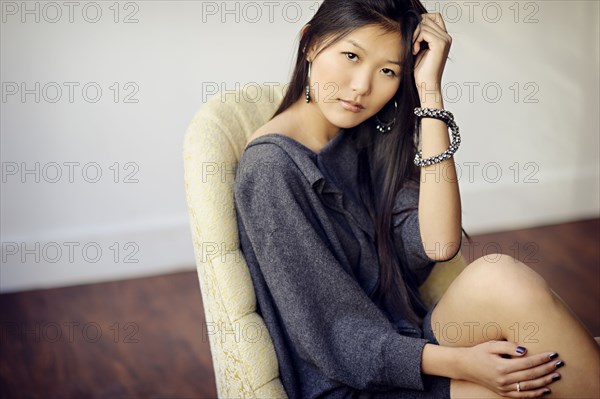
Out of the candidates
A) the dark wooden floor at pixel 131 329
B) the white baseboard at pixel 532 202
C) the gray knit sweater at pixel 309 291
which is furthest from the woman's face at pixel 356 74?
the white baseboard at pixel 532 202

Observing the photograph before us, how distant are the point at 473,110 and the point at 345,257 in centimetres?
217

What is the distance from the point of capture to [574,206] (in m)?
3.69

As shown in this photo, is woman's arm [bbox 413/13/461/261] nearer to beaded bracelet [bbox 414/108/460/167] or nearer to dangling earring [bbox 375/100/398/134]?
beaded bracelet [bbox 414/108/460/167]

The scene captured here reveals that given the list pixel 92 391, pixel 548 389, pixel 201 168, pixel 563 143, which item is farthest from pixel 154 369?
pixel 563 143

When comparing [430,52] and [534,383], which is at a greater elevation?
[430,52]

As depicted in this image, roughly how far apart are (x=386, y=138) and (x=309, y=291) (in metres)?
0.44

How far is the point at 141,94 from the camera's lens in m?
3.00

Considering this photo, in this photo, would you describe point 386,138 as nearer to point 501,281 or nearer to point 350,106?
point 350,106

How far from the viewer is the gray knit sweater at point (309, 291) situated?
4.48 ft

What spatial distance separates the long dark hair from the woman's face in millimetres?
18

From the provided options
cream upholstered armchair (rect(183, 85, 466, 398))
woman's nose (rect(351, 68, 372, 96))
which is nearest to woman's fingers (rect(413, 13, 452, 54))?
woman's nose (rect(351, 68, 372, 96))

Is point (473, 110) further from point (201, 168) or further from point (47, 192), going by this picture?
point (201, 168)

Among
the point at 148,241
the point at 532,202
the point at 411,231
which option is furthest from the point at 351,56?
the point at 532,202

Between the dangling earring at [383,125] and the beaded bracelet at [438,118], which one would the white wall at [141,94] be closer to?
the dangling earring at [383,125]
